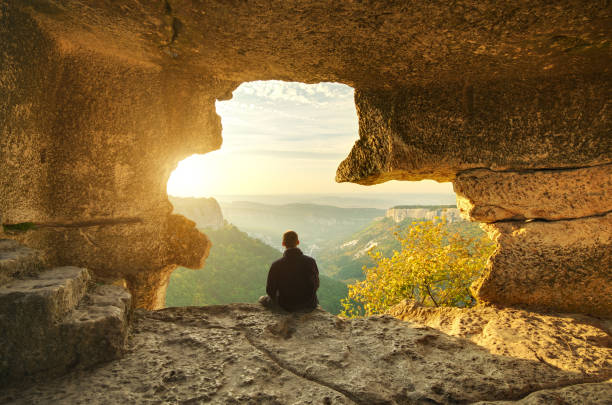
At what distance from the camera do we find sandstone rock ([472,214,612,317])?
4035 millimetres

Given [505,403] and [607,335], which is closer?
[505,403]

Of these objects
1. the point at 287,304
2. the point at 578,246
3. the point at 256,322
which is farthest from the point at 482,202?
the point at 256,322

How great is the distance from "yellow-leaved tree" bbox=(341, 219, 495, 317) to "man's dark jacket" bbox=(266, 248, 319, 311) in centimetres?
516

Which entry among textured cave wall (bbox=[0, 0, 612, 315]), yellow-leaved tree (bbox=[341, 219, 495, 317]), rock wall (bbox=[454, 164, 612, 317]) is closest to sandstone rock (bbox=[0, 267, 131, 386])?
textured cave wall (bbox=[0, 0, 612, 315])

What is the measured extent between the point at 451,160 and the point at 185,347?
4.20 m

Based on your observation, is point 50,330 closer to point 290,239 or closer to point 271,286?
point 271,286

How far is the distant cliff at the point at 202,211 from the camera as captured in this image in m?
67.5

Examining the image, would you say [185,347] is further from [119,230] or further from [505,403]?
[505,403]

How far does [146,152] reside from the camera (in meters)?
4.62

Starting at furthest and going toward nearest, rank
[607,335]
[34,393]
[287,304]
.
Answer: [287,304]
[607,335]
[34,393]

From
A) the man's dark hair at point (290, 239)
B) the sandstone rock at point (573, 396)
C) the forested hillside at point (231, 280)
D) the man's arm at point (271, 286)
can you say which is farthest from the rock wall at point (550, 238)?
the forested hillside at point (231, 280)

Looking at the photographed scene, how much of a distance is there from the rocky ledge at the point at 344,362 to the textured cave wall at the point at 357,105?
3.03ft

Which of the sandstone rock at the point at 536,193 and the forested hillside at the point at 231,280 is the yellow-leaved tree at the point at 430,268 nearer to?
the sandstone rock at the point at 536,193

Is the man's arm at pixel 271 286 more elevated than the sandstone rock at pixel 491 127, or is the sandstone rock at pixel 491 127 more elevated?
the sandstone rock at pixel 491 127
